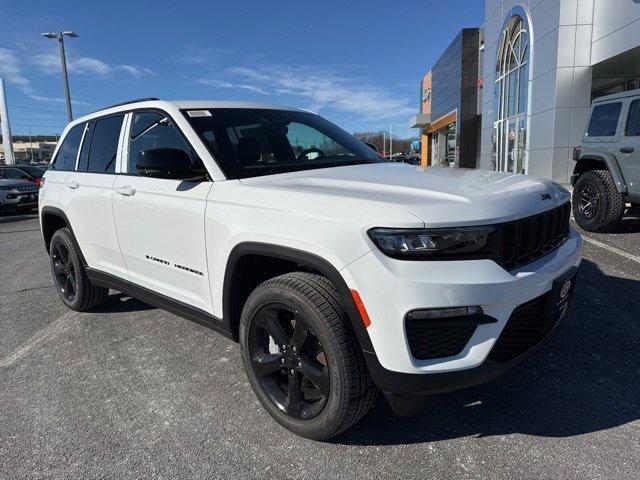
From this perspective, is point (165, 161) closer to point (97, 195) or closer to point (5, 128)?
point (97, 195)

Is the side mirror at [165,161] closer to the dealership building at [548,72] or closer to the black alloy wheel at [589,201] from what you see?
the black alloy wheel at [589,201]

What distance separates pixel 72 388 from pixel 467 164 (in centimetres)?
3360

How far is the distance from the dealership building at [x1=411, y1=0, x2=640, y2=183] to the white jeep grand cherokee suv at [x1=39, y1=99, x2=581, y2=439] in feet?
42.4

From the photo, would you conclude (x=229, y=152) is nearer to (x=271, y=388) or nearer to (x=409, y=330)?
(x=271, y=388)

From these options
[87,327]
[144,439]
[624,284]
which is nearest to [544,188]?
[144,439]

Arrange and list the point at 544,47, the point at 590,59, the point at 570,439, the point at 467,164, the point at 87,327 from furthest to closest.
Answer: the point at 467,164, the point at 544,47, the point at 590,59, the point at 87,327, the point at 570,439

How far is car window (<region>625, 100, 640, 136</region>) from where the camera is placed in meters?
6.74

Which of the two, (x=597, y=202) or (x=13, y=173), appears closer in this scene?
(x=597, y=202)

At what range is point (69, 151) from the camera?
15.2 ft

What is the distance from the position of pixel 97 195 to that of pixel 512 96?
1802cm

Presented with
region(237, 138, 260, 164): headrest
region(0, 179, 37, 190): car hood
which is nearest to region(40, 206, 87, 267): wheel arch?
region(237, 138, 260, 164): headrest

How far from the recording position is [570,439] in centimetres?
241

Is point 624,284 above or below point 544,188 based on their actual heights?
below

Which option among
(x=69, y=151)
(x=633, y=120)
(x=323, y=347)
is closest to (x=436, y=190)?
Answer: (x=323, y=347)
